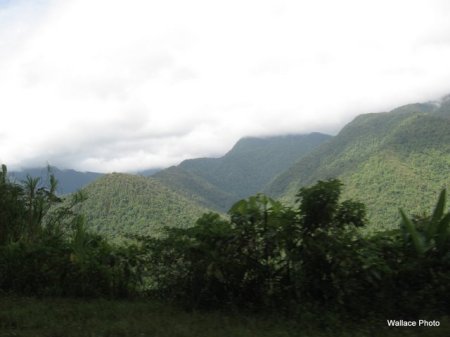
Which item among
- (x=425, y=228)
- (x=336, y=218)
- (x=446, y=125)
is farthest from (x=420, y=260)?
(x=446, y=125)

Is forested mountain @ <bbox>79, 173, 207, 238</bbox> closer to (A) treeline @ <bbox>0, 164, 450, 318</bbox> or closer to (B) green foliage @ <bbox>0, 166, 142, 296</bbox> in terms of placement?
(B) green foliage @ <bbox>0, 166, 142, 296</bbox>

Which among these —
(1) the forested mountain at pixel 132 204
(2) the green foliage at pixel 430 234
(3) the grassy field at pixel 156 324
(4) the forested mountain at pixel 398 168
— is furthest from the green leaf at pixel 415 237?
(1) the forested mountain at pixel 132 204

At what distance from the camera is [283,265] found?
4883 mm

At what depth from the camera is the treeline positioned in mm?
4520

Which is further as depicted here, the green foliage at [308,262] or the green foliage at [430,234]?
the green foliage at [430,234]

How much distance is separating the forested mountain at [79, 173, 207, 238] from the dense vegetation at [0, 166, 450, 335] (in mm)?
53717

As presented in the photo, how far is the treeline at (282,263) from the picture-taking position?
14.8 ft

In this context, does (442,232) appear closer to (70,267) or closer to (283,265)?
(283,265)

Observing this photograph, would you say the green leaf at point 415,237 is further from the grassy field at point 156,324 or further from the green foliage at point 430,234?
the grassy field at point 156,324

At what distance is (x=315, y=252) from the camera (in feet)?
15.1

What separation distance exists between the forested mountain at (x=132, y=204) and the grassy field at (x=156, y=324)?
54.6 m

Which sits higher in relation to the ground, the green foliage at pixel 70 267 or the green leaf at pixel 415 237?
the green leaf at pixel 415 237

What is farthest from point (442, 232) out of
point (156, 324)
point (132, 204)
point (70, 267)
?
point (132, 204)

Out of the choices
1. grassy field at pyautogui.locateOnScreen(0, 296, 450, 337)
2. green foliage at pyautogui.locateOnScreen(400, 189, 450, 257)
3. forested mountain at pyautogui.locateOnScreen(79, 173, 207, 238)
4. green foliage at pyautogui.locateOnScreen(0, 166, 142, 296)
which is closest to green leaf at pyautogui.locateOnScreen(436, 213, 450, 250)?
green foliage at pyautogui.locateOnScreen(400, 189, 450, 257)
